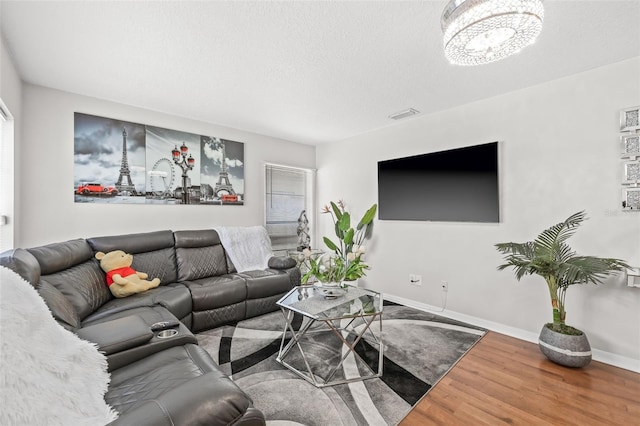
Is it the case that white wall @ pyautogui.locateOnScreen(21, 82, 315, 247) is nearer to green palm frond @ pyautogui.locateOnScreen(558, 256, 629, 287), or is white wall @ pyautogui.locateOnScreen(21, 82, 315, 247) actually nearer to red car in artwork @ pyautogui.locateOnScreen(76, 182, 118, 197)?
red car in artwork @ pyautogui.locateOnScreen(76, 182, 118, 197)

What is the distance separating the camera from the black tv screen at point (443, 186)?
2928 millimetres

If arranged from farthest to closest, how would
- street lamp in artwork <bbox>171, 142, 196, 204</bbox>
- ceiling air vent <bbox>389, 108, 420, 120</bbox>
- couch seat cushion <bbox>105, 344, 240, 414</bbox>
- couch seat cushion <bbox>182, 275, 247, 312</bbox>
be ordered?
street lamp in artwork <bbox>171, 142, 196, 204</bbox>, ceiling air vent <bbox>389, 108, 420, 120</bbox>, couch seat cushion <bbox>182, 275, 247, 312</bbox>, couch seat cushion <bbox>105, 344, 240, 414</bbox>

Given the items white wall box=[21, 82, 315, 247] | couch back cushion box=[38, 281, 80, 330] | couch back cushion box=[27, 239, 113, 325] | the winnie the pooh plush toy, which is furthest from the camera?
white wall box=[21, 82, 315, 247]

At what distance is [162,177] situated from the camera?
3346 mm

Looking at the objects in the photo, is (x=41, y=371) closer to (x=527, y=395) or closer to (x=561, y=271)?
(x=527, y=395)

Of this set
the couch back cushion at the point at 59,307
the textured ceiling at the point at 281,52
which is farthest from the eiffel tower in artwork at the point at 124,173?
the couch back cushion at the point at 59,307

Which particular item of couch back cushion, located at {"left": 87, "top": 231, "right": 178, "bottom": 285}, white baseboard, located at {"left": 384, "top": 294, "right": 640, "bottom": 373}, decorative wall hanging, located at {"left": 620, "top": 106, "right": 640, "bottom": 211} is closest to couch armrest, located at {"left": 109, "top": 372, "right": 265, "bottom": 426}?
couch back cushion, located at {"left": 87, "top": 231, "right": 178, "bottom": 285}

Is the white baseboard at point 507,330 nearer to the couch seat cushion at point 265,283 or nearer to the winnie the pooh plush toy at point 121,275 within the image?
the couch seat cushion at point 265,283

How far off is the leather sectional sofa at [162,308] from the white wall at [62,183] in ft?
1.04

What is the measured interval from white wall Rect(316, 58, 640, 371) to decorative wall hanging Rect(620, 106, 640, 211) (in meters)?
0.04

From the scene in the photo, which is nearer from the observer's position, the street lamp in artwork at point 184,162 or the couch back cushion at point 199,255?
the couch back cushion at point 199,255

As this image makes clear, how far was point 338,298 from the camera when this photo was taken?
7.82 ft

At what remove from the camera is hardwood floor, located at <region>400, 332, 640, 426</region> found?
64.5 inches

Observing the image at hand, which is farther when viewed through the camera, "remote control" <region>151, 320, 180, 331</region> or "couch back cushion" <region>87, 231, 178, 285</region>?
"couch back cushion" <region>87, 231, 178, 285</region>
